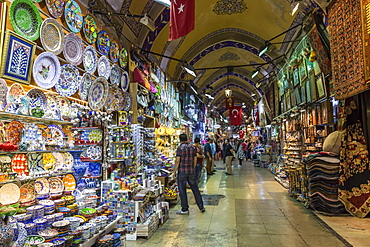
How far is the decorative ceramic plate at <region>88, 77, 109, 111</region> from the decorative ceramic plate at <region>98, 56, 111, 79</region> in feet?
0.67

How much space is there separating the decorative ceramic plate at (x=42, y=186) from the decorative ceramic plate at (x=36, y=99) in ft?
2.58

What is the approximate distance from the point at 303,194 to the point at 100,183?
13.5 ft

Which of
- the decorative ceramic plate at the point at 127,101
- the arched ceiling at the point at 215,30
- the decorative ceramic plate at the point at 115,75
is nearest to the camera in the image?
the decorative ceramic plate at the point at 115,75

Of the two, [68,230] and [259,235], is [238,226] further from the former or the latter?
[68,230]

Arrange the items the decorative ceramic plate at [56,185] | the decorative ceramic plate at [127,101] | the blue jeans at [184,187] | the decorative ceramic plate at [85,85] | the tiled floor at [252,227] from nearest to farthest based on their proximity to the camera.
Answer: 1. the decorative ceramic plate at [56,185]
2. the tiled floor at [252,227]
3. the decorative ceramic plate at [85,85]
4. the blue jeans at [184,187]
5. the decorative ceramic plate at [127,101]

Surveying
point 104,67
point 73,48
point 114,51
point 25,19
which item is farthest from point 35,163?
point 114,51

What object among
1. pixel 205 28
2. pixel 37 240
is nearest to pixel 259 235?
pixel 37 240

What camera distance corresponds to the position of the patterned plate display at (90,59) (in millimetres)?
4117

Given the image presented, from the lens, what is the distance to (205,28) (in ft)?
30.8

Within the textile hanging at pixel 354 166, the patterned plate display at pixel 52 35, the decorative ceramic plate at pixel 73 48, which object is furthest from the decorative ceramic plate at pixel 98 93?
the textile hanging at pixel 354 166

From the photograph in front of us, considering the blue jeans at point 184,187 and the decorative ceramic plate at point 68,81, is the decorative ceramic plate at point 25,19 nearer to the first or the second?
the decorative ceramic plate at point 68,81

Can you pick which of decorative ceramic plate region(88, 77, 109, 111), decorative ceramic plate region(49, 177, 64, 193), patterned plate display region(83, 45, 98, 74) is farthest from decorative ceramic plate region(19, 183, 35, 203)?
patterned plate display region(83, 45, 98, 74)

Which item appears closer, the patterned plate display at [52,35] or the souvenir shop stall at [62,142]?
the souvenir shop stall at [62,142]

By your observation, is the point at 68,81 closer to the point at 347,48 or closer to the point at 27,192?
the point at 27,192
